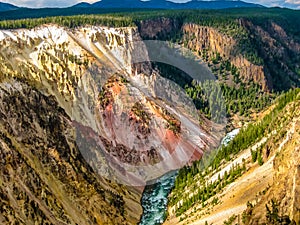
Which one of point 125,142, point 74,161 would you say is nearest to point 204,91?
point 125,142

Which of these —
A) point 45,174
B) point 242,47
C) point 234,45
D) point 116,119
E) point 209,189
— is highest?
point 234,45

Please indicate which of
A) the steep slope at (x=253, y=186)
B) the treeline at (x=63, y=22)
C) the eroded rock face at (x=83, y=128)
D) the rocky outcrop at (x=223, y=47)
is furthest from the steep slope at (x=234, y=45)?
the steep slope at (x=253, y=186)

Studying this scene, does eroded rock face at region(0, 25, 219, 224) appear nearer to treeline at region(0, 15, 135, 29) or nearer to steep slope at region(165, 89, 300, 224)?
treeline at region(0, 15, 135, 29)

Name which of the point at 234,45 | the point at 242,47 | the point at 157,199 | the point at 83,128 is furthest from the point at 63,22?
the point at 242,47

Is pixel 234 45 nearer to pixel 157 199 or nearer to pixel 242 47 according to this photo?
pixel 242 47

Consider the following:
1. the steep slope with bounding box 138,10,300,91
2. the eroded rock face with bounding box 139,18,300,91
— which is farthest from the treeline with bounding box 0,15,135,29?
the eroded rock face with bounding box 139,18,300,91

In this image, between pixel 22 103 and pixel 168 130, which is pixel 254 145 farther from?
pixel 22 103
